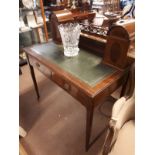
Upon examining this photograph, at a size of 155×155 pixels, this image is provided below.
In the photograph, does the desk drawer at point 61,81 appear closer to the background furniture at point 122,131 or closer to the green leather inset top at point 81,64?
the green leather inset top at point 81,64

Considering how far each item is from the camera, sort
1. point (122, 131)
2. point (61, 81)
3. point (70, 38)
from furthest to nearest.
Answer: point (70, 38), point (61, 81), point (122, 131)

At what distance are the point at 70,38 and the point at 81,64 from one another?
260 mm

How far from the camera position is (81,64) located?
45.3 inches

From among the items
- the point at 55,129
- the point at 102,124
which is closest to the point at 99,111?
the point at 102,124

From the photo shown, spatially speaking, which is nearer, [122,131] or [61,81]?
[122,131]

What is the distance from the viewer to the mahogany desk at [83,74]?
0.93 meters

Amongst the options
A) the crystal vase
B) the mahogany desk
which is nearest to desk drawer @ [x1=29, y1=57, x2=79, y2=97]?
the mahogany desk

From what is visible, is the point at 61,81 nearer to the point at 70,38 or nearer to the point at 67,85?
the point at 67,85

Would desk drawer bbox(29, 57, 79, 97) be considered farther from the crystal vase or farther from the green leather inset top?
the crystal vase

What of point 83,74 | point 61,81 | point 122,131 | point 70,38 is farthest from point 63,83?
point 122,131

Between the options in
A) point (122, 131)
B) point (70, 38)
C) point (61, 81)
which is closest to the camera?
point (122, 131)

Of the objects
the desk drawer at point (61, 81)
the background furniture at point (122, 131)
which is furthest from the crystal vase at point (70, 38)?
the background furniture at point (122, 131)

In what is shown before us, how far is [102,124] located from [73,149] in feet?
1.28

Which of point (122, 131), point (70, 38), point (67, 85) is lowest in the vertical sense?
point (122, 131)
